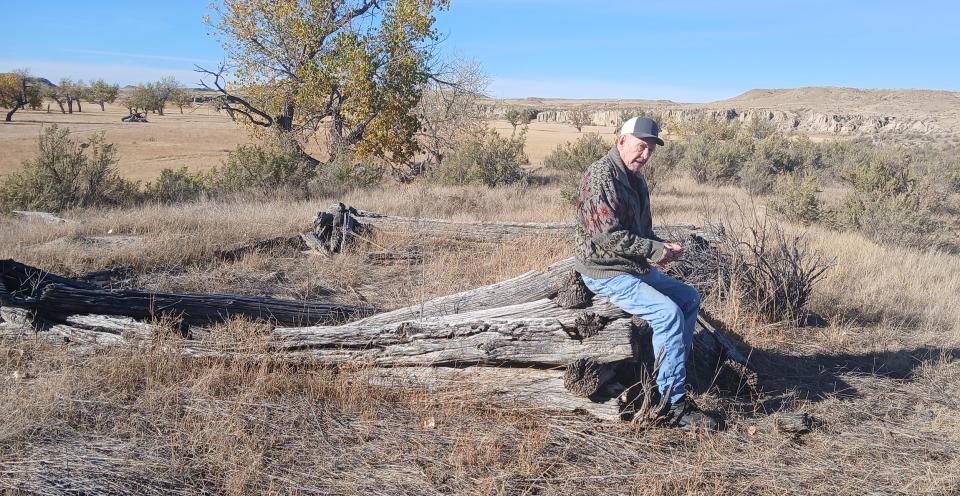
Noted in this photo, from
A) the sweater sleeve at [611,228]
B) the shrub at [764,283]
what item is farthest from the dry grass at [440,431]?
the sweater sleeve at [611,228]

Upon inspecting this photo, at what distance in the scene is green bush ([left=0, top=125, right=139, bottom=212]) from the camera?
11.2 metres

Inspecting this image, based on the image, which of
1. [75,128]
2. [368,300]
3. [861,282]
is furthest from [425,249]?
[75,128]

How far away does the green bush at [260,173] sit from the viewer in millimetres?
13301

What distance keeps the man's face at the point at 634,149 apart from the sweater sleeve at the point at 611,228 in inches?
9.2

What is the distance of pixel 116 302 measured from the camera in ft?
15.1

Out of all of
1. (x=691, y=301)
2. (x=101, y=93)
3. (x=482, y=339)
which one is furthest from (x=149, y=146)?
(x=101, y=93)

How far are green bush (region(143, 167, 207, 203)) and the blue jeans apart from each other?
1095 cm

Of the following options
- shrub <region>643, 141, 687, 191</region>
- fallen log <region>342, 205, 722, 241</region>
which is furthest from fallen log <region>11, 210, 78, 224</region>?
shrub <region>643, 141, 687, 191</region>

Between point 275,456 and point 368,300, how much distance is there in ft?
10.7

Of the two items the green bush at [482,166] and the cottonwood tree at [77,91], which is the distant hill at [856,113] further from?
the cottonwood tree at [77,91]

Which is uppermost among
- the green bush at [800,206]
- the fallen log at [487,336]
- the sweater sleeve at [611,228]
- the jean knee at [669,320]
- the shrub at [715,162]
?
the shrub at [715,162]

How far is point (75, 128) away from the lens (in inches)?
1794

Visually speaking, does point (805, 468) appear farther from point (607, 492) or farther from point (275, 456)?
point (275, 456)

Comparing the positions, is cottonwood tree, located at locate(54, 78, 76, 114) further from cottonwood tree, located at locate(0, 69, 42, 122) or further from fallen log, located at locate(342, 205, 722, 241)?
fallen log, located at locate(342, 205, 722, 241)
